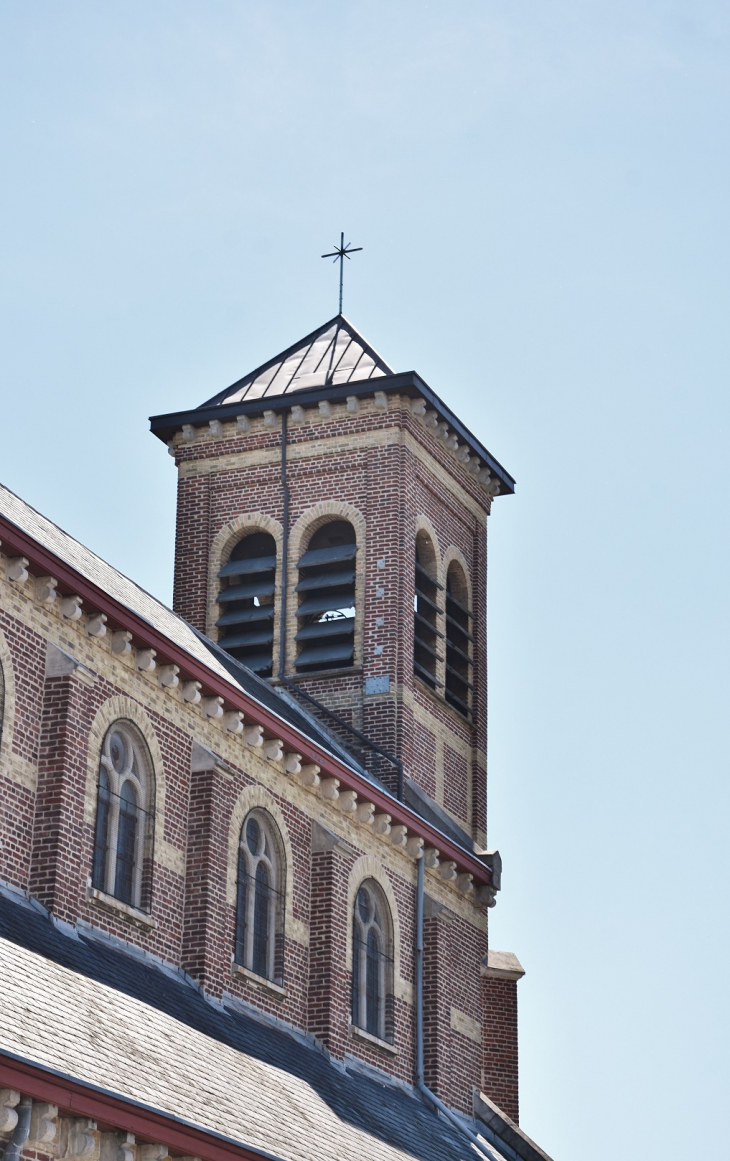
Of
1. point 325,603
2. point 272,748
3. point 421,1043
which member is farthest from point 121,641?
point 325,603

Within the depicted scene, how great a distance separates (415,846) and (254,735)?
4.37 meters

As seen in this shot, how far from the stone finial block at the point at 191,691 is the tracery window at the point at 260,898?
6.17 feet

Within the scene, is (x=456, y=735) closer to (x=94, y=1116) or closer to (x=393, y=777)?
(x=393, y=777)

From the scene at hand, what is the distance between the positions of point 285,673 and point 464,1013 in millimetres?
5545

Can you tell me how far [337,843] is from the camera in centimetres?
2295

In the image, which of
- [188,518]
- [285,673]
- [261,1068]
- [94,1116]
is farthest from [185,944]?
[188,518]

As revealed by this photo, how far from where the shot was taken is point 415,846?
82.3ft

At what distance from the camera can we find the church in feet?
53.2

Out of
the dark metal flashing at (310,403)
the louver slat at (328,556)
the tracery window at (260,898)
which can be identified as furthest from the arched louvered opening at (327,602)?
the tracery window at (260,898)

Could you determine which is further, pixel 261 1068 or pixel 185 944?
pixel 185 944

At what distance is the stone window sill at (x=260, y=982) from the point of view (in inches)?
816

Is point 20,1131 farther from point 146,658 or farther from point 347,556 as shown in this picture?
point 347,556

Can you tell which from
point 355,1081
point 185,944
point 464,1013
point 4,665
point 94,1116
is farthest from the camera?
point 464,1013

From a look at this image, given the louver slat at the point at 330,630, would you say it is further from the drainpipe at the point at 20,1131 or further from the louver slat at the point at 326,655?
the drainpipe at the point at 20,1131
